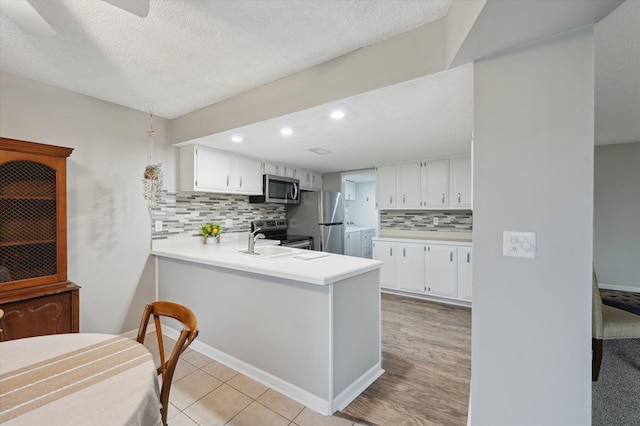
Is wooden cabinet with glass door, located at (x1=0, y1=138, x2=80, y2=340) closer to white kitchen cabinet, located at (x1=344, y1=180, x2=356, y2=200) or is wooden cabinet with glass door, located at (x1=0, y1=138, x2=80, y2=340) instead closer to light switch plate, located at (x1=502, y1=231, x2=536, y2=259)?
light switch plate, located at (x1=502, y1=231, x2=536, y2=259)

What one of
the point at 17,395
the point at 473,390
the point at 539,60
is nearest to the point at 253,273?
the point at 17,395

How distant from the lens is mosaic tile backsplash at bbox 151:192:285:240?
3088mm

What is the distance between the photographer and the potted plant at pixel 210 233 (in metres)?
3.30

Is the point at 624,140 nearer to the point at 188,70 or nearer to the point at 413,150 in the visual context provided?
the point at 413,150

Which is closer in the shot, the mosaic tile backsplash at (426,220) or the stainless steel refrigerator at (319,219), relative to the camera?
the mosaic tile backsplash at (426,220)

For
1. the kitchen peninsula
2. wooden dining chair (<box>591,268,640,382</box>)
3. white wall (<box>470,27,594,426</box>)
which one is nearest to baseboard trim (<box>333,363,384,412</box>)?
the kitchen peninsula

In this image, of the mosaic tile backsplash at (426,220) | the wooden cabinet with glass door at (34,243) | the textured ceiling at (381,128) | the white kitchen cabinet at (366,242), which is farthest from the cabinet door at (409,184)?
the wooden cabinet with glass door at (34,243)

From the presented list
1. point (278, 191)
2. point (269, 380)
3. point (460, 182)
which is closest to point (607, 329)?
A: point (460, 182)

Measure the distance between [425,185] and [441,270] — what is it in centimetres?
127

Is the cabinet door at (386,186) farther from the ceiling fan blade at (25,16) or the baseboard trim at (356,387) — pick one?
the ceiling fan blade at (25,16)

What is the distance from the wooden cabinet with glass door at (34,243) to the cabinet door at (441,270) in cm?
385

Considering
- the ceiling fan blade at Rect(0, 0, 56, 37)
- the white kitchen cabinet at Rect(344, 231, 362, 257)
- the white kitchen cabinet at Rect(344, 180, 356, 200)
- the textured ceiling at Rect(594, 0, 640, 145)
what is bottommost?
the white kitchen cabinet at Rect(344, 231, 362, 257)

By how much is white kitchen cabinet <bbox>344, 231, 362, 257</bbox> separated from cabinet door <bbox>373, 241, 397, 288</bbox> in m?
1.05

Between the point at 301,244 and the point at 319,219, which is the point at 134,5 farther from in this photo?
the point at 319,219
